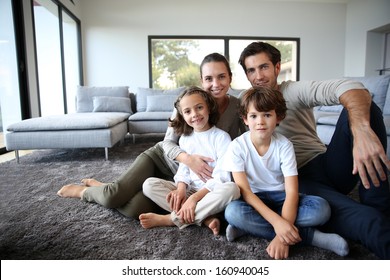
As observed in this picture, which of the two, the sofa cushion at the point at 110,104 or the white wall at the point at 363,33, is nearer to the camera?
the sofa cushion at the point at 110,104

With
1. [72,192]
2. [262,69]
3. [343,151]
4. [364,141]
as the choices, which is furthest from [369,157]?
[72,192]

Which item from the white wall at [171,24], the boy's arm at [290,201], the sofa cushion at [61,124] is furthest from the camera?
the white wall at [171,24]

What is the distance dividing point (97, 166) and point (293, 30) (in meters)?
5.33

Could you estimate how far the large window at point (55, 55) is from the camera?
13.9 ft

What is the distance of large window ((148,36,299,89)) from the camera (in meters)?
5.81

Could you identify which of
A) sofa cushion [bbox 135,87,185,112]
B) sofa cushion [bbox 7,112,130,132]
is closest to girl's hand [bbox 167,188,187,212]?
sofa cushion [bbox 7,112,130,132]

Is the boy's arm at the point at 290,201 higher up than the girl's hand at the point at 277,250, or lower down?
higher up

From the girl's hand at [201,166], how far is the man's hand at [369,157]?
21.8 inches

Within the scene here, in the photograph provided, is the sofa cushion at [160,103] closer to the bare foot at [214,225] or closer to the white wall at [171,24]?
the white wall at [171,24]

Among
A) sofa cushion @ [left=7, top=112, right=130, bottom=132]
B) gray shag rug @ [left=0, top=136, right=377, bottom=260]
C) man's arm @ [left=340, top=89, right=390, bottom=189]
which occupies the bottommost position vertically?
gray shag rug @ [left=0, top=136, right=377, bottom=260]

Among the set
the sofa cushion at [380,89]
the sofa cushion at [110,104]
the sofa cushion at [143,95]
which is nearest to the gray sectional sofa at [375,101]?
the sofa cushion at [380,89]

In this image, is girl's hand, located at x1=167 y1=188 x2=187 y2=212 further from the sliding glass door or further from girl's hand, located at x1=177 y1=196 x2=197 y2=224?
the sliding glass door

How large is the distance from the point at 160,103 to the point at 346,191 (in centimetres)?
330

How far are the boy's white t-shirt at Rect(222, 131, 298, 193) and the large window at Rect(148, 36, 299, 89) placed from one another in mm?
5004
